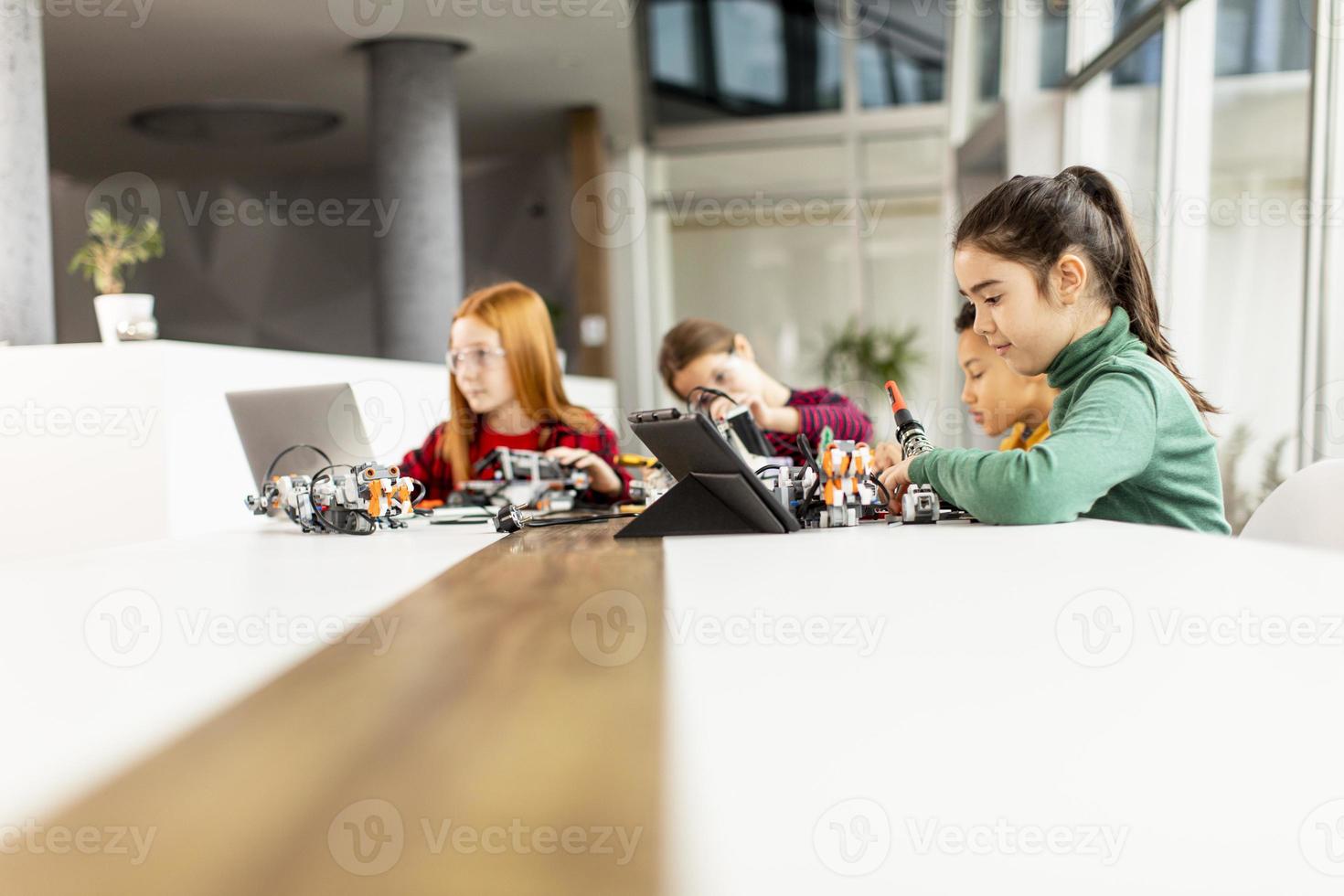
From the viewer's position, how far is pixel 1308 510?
1456 mm

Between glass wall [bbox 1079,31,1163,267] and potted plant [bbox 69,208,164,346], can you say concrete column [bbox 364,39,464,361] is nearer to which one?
potted plant [bbox 69,208,164,346]

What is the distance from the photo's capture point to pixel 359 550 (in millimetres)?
1319

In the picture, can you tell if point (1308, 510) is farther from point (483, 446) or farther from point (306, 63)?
point (306, 63)

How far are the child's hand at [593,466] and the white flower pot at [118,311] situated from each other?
1780 millimetres

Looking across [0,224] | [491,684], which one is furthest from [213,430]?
[491,684]

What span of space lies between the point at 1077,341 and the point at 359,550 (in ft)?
3.29

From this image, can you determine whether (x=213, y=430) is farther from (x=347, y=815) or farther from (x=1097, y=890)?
(x=1097, y=890)

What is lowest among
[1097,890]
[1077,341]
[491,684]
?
[1097,890]

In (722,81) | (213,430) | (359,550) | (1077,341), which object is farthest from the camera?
(722,81)

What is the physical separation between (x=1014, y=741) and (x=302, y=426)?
1520 millimetres

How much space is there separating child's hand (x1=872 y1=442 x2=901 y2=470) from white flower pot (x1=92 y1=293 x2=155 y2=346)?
242 centimetres

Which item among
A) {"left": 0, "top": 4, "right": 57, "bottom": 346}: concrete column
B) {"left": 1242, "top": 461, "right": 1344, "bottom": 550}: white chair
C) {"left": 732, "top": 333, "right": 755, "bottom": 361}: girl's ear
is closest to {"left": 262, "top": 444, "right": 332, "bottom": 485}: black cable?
{"left": 732, "top": 333, "right": 755, "bottom": 361}: girl's ear

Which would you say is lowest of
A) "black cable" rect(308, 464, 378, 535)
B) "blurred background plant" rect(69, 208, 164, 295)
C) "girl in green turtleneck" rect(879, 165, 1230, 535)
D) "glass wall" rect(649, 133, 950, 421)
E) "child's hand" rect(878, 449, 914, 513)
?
"black cable" rect(308, 464, 378, 535)

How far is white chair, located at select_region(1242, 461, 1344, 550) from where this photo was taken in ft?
4.59
